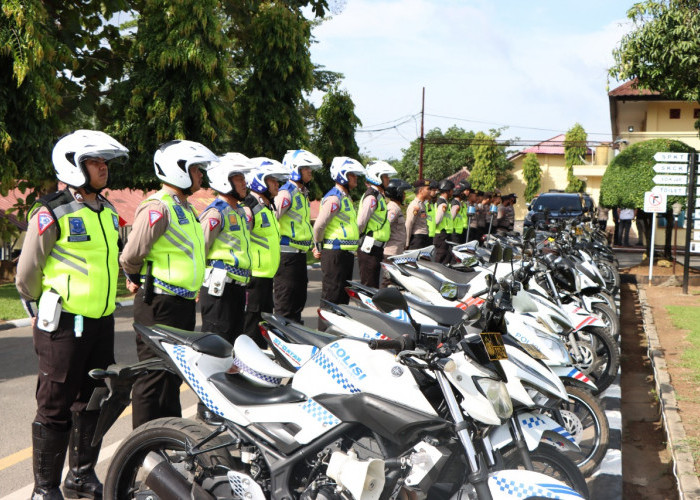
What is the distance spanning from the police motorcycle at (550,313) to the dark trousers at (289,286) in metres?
1.27

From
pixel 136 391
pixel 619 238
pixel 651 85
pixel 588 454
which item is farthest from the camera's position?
pixel 619 238

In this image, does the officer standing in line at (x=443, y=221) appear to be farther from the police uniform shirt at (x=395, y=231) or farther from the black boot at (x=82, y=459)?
the black boot at (x=82, y=459)

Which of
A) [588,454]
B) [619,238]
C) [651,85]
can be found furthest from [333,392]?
[619,238]

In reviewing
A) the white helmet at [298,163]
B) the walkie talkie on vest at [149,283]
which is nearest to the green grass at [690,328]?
the white helmet at [298,163]

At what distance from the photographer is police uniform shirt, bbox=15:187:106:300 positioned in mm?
3752

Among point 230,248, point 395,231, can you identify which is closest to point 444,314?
point 230,248

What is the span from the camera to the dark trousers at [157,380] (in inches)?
169

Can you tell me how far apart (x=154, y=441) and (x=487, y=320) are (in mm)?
1486

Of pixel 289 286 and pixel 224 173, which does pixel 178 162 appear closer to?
pixel 224 173

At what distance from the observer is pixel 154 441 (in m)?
3.24

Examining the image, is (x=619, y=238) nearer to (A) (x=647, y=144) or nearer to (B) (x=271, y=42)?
(A) (x=647, y=144)

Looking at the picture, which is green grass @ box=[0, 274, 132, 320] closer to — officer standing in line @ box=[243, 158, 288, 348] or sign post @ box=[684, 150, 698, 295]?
officer standing in line @ box=[243, 158, 288, 348]

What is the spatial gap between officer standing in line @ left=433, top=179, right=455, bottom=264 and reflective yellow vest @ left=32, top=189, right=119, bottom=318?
34.4 feet

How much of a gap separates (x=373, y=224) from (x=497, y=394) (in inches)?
257
